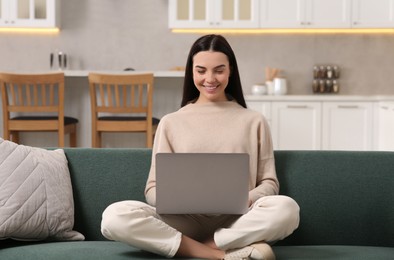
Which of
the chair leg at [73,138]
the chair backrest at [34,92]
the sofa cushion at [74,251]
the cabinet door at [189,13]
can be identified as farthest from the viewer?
the cabinet door at [189,13]

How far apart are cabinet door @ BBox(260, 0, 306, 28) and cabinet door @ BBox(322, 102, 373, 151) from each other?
2.75ft

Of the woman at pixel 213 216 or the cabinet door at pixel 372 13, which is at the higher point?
the cabinet door at pixel 372 13

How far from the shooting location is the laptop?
7.57 feet

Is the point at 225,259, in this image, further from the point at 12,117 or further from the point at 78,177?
the point at 12,117

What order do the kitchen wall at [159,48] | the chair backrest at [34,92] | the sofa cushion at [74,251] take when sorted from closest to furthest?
the sofa cushion at [74,251]
the chair backrest at [34,92]
the kitchen wall at [159,48]

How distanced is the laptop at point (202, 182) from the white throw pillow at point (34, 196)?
1.42 feet

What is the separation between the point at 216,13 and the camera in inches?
264

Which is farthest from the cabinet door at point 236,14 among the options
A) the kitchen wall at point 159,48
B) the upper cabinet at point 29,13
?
the upper cabinet at point 29,13

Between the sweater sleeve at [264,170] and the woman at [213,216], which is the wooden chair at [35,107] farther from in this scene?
the sweater sleeve at [264,170]

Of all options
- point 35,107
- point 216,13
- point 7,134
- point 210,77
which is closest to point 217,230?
point 210,77

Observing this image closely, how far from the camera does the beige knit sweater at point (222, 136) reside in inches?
102

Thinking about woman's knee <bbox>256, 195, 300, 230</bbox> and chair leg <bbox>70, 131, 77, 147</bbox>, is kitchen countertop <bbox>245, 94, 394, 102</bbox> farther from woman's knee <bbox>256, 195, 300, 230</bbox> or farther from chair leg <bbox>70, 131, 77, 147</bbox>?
woman's knee <bbox>256, 195, 300, 230</bbox>

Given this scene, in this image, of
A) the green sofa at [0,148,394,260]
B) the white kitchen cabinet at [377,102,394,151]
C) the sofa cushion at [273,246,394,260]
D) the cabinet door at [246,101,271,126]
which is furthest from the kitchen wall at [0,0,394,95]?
the sofa cushion at [273,246,394,260]

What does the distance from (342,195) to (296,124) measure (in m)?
3.74
